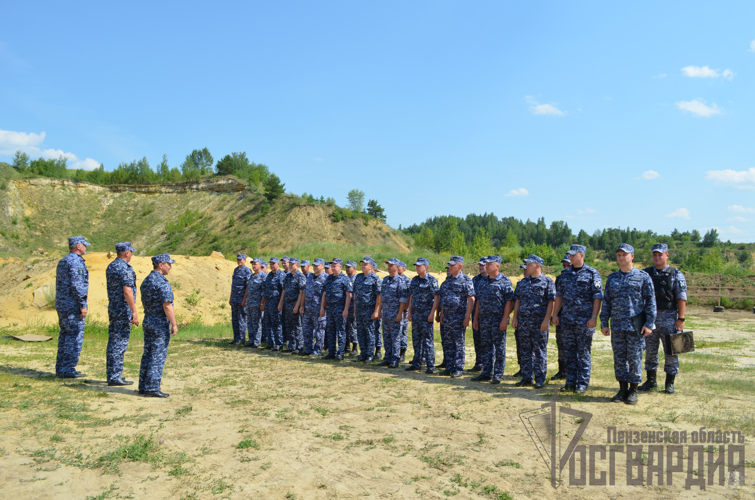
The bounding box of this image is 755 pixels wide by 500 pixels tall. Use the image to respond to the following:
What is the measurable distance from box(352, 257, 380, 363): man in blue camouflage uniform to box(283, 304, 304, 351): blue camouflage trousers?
1.75 m

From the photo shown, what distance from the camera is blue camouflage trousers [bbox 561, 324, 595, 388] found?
6.67 metres

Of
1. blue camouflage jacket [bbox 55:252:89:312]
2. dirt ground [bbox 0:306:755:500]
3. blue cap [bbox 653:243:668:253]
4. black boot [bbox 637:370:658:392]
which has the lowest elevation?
dirt ground [bbox 0:306:755:500]

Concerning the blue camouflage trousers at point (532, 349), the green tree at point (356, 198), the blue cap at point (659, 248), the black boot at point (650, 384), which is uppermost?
the green tree at point (356, 198)

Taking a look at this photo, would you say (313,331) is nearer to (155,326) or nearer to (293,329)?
(293,329)

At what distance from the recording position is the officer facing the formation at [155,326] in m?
6.35

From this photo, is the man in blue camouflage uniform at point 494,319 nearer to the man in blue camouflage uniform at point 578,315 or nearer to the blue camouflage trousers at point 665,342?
the man in blue camouflage uniform at point 578,315

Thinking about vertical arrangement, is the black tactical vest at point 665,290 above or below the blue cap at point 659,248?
below

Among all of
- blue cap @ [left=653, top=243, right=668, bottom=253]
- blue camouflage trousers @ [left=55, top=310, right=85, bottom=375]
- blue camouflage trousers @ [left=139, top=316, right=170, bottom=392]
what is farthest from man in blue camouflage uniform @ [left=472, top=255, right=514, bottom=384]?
blue camouflage trousers @ [left=55, top=310, right=85, bottom=375]

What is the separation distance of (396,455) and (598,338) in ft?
37.5

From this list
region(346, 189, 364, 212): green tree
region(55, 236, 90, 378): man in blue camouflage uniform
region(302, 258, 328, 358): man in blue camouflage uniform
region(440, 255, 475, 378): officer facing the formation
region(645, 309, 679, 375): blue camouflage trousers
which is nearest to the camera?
region(645, 309, 679, 375): blue camouflage trousers

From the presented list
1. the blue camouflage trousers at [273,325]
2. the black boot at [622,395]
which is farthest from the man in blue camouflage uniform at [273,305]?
the black boot at [622,395]

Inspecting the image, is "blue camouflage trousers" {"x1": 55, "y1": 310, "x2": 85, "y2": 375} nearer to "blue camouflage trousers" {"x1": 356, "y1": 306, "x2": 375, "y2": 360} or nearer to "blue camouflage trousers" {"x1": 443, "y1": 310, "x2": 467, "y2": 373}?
"blue camouflage trousers" {"x1": 356, "y1": 306, "x2": 375, "y2": 360}

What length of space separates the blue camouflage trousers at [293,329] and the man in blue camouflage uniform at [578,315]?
237 inches

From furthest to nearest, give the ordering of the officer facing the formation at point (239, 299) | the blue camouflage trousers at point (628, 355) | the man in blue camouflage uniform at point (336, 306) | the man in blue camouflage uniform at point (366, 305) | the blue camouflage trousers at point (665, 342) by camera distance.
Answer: the officer facing the formation at point (239, 299) < the man in blue camouflage uniform at point (336, 306) < the man in blue camouflage uniform at point (366, 305) < the blue camouflage trousers at point (665, 342) < the blue camouflage trousers at point (628, 355)
